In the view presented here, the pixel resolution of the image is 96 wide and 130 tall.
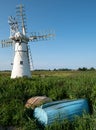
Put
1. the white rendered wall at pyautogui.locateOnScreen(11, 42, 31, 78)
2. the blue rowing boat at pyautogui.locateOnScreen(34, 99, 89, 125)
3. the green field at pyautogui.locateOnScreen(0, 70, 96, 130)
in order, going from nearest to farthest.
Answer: the green field at pyautogui.locateOnScreen(0, 70, 96, 130) → the blue rowing boat at pyautogui.locateOnScreen(34, 99, 89, 125) → the white rendered wall at pyautogui.locateOnScreen(11, 42, 31, 78)

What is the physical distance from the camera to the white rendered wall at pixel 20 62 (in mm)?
26156

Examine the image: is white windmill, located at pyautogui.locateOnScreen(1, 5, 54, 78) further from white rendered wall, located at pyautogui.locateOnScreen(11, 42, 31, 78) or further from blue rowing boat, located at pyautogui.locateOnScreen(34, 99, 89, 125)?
blue rowing boat, located at pyautogui.locateOnScreen(34, 99, 89, 125)

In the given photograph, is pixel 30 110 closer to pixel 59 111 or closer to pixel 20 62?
pixel 59 111

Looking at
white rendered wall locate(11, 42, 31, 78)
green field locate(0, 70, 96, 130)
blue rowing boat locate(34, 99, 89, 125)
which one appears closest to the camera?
green field locate(0, 70, 96, 130)

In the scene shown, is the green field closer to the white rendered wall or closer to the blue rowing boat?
the blue rowing boat

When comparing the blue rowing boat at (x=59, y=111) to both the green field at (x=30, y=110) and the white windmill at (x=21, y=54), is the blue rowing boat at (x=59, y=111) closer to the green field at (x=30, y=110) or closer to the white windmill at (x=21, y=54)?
the green field at (x=30, y=110)

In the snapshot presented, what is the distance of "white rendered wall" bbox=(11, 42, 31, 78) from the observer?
1030 inches

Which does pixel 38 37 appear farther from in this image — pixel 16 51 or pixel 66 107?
pixel 66 107

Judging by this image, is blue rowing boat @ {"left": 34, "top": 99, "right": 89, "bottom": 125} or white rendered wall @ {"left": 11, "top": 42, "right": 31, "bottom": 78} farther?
white rendered wall @ {"left": 11, "top": 42, "right": 31, "bottom": 78}

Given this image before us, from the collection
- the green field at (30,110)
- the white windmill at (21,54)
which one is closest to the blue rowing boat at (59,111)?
the green field at (30,110)

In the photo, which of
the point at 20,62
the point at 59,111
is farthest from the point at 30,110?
the point at 20,62

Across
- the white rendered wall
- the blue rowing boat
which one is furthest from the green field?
the white rendered wall

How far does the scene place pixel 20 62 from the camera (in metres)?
26.5

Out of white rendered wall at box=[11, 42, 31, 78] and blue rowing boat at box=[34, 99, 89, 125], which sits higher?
white rendered wall at box=[11, 42, 31, 78]
